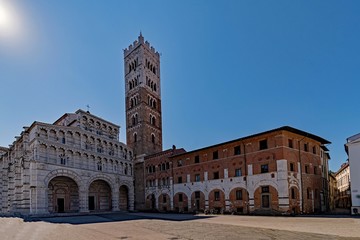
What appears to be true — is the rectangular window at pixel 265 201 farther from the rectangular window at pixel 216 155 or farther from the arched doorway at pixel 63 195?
the arched doorway at pixel 63 195

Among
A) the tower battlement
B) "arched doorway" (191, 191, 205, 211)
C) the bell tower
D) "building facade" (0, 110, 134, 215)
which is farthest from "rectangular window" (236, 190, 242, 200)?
the tower battlement

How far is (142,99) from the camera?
60219 millimetres

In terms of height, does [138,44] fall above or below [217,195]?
above

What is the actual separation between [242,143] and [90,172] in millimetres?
24926

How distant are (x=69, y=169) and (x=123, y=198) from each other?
51.9 ft

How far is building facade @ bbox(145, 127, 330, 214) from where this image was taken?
1303 inches

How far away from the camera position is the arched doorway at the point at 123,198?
5550cm

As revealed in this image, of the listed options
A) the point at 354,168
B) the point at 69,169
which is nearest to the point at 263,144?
the point at 354,168

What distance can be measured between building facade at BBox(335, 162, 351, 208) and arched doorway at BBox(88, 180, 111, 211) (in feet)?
145

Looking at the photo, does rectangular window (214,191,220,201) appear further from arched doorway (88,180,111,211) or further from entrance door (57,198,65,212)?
entrance door (57,198,65,212)

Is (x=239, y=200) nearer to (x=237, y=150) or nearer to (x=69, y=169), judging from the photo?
(x=237, y=150)

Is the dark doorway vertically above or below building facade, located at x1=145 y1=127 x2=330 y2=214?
below

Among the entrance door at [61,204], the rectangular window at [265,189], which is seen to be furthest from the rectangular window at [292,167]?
the entrance door at [61,204]

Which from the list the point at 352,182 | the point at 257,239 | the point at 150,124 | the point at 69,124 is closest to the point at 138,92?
the point at 150,124
